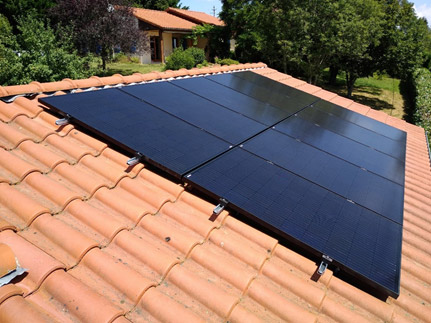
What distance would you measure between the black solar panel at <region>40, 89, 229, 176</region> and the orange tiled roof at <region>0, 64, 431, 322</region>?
0.40 m

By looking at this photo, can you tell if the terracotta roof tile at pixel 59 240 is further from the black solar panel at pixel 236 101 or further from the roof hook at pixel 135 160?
the black solar panel at pixel 236 101

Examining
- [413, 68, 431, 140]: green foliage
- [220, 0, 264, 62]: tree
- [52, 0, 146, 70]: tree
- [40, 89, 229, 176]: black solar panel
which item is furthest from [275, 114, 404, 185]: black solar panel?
[220, 0, 264, 62]: tree

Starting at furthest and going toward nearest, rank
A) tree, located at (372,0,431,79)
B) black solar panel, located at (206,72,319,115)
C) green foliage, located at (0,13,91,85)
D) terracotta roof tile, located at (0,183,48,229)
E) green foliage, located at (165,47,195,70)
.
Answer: green foliage, located at (165,47,195,70), tree, located at (372,0,431,79), green foliage, located at (0,13,91,85), black solar panel, located at (206,72,319,115), terracotta roof tile, located at (0,183,48,229)

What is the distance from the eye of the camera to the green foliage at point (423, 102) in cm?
1770

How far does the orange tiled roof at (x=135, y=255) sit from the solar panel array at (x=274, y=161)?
412mm

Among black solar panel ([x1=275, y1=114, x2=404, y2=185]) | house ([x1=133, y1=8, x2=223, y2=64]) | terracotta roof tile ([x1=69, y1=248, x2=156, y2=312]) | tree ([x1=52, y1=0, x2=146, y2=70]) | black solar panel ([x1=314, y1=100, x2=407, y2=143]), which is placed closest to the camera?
terracotta roof tile ([x1=69, y1=248, x2=156, y2=312])

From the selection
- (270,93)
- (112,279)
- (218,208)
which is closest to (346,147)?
(270,93)

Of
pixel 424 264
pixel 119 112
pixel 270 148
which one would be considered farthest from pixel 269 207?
pixel 119 112

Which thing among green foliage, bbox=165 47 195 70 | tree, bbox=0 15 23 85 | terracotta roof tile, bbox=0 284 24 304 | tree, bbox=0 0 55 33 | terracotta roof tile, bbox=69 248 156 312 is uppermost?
tree, bbox=0 0 55 33

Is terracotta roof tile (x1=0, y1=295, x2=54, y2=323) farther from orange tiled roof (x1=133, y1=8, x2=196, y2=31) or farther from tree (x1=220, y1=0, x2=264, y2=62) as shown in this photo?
orange tiled roof (x1=133, y1=8, x2=196, y2=31)

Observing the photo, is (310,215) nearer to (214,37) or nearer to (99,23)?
(99,23)

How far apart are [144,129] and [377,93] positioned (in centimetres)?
3739

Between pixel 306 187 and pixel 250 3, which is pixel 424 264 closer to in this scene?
pixel 306 187

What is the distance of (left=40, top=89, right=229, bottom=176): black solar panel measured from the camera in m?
4.04
